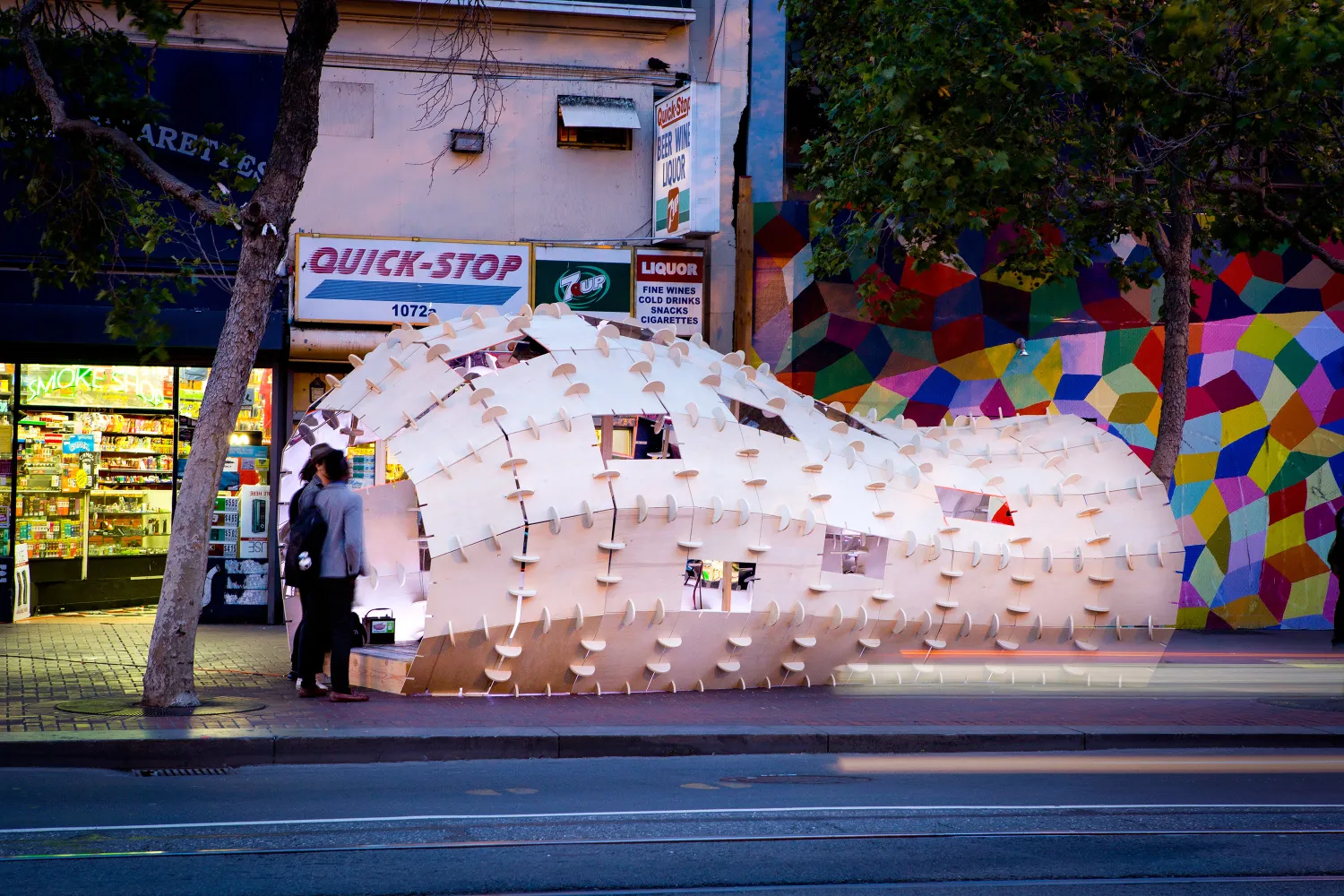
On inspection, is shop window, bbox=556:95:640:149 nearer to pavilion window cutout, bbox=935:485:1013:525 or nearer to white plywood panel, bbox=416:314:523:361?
white plywood panel, bbox=416:314:523:361

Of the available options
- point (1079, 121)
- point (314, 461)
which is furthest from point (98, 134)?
point (1079, 121)

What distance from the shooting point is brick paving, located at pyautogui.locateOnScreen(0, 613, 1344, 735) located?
9.35m

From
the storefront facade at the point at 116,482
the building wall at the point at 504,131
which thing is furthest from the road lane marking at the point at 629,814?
the building wall at the point at 504,131

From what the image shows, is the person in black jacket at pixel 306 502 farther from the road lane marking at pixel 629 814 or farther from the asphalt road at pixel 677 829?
the road lane marking at pixel 629 814

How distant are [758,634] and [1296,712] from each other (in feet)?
14.3

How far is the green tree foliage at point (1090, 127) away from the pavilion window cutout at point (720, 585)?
3776 millimetres

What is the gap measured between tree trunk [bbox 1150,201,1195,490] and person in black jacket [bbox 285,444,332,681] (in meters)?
8.77

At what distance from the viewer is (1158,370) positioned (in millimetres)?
17281

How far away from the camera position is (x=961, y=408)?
17.1m

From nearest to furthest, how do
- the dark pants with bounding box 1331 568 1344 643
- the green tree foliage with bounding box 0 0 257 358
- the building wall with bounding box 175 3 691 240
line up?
the green tree foliage with bounding box 0 0 257 358
the dark pants with bounding box 1331 568 1344 643
the building wall with bounding box 175 3 691 240

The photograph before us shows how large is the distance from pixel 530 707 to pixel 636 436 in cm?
242

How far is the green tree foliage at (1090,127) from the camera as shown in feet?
36.4

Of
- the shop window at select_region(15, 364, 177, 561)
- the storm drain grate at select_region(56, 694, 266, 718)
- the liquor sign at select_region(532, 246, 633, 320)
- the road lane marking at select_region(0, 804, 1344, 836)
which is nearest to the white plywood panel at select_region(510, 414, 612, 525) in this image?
the storm drain grate at select_region(56, 694, 266, 718)

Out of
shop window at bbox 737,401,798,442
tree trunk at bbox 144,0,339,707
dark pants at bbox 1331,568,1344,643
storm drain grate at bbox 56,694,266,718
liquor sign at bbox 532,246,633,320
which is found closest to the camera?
storm drain grate at bbox 56,694,266,718
